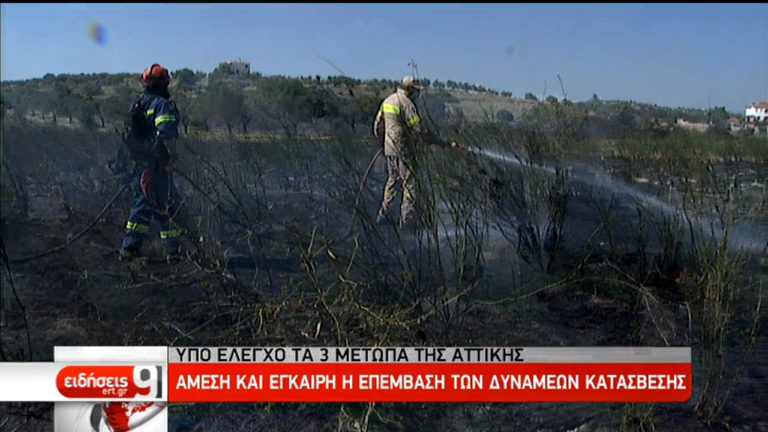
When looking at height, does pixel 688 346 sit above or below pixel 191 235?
below

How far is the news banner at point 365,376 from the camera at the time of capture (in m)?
3.31

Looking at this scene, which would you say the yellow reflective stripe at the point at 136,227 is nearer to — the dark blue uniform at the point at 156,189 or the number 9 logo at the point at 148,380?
the dark blue uniform at the point at 156,189

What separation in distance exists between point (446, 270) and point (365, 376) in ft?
2.23

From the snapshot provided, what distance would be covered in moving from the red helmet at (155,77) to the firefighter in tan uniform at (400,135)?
1.00m

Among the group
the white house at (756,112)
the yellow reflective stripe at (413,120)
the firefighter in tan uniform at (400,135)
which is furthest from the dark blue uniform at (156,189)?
the white house at (756,112)

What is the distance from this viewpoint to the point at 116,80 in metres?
3.93

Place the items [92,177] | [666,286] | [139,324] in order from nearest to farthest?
[666,286] → [139,324] → [92,177]

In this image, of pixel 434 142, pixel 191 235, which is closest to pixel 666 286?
pixel 434 142

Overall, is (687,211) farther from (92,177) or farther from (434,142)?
(92,177)

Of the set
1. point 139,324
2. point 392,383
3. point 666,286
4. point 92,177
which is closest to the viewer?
point 392,383

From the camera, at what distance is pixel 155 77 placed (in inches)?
144

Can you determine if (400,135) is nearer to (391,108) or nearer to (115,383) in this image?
(391,108)

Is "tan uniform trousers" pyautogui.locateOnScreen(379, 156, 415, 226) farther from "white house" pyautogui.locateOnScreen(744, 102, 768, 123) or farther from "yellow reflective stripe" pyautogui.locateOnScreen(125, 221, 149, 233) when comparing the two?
"white house" pyautogui.locateOnScreen(744, 102, 768, 123)

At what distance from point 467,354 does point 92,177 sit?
7.53 feet
